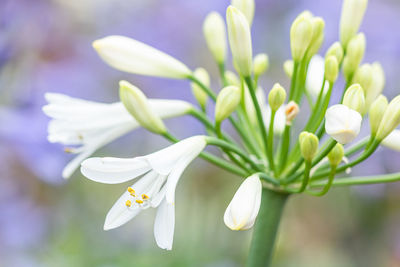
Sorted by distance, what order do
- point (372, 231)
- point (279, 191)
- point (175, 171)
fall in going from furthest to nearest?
→ point (372, 231), point (279, 191), point (175, 171)

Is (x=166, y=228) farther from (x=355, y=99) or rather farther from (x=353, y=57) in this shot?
(x=353, y=57)

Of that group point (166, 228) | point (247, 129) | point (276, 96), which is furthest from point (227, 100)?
point (166, 228)

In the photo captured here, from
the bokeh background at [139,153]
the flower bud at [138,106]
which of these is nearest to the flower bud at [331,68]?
the flower bud at [138,106]

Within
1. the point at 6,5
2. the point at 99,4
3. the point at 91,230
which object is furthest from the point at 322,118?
the point at 99,4

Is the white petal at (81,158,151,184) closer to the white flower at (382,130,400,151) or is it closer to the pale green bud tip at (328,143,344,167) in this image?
the pale green bud tip at (328,143,344,167)

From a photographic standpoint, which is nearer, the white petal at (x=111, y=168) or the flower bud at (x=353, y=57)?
the white petal at (x=111, y=168)

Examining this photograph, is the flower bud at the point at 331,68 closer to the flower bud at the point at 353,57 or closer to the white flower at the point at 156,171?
the flower bud at the point at 353,57

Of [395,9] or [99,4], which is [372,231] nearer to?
[395,9]
